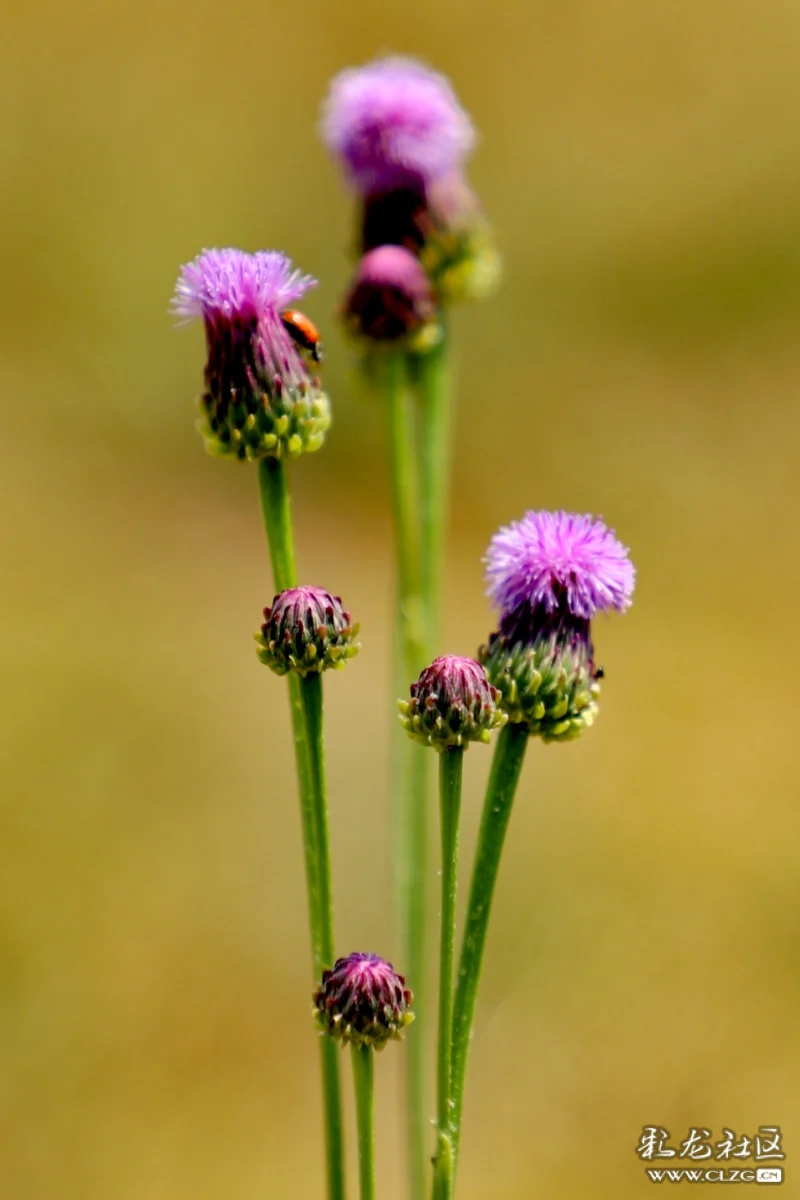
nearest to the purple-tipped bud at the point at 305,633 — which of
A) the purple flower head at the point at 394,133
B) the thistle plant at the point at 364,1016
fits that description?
the thistle plant at the point at 364,1016

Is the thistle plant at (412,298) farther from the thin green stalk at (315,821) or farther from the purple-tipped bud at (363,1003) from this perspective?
the purple-tipped bud at (363,1003)

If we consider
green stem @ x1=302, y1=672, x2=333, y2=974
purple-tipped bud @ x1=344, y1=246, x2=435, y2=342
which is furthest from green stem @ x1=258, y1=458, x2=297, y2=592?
purple-tipped bud @ x1=344, y1=246, x2=435, y2=342

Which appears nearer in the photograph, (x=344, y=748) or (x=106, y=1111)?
(x=106, y=1111)

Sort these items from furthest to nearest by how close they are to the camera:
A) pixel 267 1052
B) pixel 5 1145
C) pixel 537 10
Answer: pixel 537 10
pixel 267 1052
pixel 5 1145

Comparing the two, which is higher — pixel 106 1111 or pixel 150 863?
pixel 150 863

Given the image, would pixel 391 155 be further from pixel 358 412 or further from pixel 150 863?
pixel 358 412

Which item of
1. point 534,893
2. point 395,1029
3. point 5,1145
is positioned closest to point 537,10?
point 534,893

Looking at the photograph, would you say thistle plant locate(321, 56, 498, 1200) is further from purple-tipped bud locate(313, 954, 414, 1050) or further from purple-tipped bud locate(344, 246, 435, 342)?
purple-tipped bud locate(313, 954, 414, 1050)

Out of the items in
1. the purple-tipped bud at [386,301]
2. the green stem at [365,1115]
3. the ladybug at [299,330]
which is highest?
the purple-tipped bud at [386,301]
